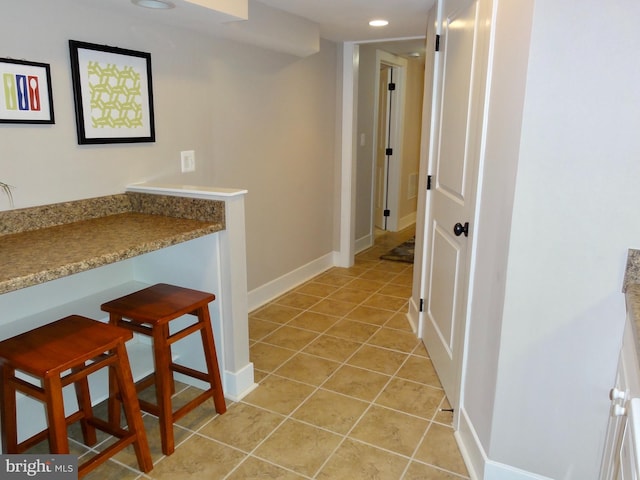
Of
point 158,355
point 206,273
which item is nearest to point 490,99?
point 206,273

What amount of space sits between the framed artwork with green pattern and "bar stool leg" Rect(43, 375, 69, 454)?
1208mm

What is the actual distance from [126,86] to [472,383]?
217 cm

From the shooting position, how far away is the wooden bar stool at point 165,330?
1938 mm

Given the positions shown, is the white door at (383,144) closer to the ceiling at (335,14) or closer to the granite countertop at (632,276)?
the ceiling at (335,14)

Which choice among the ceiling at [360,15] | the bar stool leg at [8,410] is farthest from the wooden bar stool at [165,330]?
the ceiling at [360,15]

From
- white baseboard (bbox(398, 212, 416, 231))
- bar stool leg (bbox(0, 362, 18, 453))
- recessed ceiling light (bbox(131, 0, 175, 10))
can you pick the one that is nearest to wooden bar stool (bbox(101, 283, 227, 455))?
bar stool leg (bbox(0, 362, 18, 453))

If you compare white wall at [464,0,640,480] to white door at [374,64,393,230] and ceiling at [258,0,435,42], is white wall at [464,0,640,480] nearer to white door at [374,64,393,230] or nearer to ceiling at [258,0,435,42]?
ceiling at [258,0,435,42]

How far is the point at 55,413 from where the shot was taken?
1528 mm

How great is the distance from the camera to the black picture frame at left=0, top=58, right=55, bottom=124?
1.93 meters

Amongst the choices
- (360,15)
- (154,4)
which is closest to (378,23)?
(360,15)

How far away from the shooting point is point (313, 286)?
4.08 meters

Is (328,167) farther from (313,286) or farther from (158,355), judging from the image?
(158,355)

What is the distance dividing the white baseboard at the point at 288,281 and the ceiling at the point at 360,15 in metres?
1.95

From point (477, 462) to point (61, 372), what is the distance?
1.54 meters
